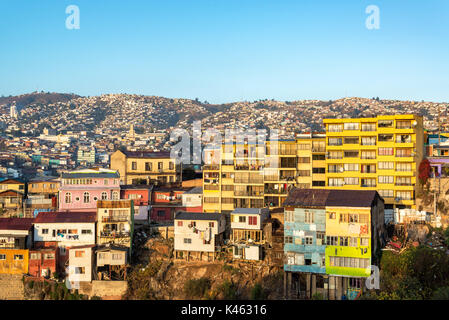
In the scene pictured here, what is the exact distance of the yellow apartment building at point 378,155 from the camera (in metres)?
35.2

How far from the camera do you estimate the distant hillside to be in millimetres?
185200

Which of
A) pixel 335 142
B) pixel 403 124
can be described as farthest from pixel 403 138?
pixel 335 142

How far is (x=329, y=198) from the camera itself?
2919 cm

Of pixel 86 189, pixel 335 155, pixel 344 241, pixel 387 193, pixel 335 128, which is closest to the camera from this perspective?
pixel 344 241

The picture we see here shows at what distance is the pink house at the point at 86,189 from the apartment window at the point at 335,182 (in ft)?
51.2

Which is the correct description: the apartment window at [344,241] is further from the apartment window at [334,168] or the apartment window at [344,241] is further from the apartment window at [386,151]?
the apartment window at [386,151]

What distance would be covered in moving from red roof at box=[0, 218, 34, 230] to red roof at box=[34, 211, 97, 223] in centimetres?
64

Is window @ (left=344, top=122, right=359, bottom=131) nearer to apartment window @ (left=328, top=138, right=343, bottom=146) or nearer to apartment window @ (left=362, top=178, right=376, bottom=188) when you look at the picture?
apartment window @ (left=328, top=138, right=343, bottom=146)

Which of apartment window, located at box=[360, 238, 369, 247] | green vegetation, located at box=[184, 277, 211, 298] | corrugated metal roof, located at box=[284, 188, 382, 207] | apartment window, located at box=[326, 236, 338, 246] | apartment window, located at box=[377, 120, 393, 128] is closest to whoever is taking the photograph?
apartment window, located at box=[360, 238, 369, 247]

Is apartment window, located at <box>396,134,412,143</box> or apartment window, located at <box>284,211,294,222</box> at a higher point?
apartment window, located at <box>396,134,412,143</box>

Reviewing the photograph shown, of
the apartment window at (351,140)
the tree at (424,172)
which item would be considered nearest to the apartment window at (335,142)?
the apartment window at (351,140)

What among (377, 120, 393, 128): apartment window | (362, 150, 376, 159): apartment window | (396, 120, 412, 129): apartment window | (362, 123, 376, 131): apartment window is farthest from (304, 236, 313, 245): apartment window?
(396, 120, 412, 129): apartment window

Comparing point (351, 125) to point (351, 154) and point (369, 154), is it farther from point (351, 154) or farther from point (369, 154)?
point (369, 154)

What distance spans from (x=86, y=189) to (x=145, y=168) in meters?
9.30
